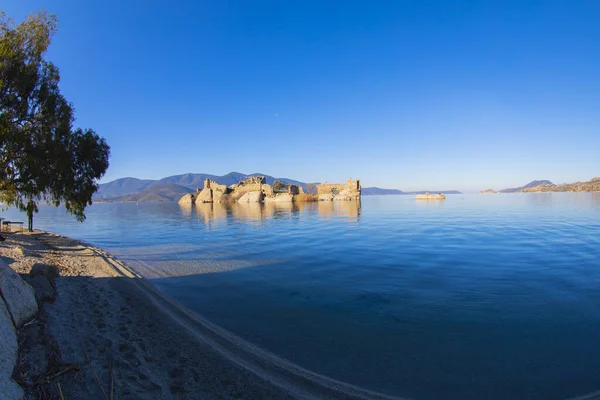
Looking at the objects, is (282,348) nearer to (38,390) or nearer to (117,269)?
(38,390)

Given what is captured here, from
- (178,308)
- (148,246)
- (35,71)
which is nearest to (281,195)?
(148,246)

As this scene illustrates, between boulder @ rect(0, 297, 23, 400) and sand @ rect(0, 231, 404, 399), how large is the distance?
16cm

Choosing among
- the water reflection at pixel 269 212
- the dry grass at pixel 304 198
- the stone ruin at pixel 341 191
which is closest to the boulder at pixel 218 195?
the dry grass at pixel 304 198

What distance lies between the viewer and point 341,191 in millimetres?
117250

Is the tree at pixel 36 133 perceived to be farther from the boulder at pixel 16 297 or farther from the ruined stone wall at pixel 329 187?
the ruined stone wall at pixel 329 187

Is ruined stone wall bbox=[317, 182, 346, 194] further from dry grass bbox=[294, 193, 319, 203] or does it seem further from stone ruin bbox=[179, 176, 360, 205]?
dry grass bbox=[294, 193, 319, 203]

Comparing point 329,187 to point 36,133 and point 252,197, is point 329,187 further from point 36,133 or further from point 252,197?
point 36,133

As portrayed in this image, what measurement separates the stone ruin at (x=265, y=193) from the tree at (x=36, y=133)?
289 feet

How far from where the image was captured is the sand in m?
4.74

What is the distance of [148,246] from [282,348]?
18857mm

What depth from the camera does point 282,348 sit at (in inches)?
272

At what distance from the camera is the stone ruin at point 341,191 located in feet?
368

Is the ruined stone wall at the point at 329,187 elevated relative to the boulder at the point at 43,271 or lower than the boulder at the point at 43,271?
elevated

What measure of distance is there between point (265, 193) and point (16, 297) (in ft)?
356
